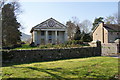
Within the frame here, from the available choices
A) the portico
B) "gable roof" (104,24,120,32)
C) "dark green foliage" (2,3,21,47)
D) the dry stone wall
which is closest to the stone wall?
the dry stone wall

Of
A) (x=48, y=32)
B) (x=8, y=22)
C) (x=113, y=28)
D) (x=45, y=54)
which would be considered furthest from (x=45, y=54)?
(x=48, y=32)

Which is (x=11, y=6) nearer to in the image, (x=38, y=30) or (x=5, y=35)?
(x=5, y=35)

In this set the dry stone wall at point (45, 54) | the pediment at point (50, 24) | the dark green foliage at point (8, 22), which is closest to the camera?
the dry stone wall at point (45, 54)

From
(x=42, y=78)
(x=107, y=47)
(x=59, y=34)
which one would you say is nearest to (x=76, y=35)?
(x=59, y=34)

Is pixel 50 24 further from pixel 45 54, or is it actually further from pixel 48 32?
pixel 45 54

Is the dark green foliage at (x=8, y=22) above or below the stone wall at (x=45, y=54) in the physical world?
above

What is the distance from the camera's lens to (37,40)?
43.5 meters

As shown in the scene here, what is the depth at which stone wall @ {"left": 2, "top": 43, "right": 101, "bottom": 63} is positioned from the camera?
34.4 feet

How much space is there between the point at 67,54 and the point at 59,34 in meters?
34.5

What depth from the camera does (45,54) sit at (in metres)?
11.6

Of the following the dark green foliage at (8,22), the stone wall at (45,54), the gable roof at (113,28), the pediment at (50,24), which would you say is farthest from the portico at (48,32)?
the stone wall at (45,54)

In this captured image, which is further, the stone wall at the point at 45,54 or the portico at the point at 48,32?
the portico at the point at 48,32

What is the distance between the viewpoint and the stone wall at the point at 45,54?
10.5 metres

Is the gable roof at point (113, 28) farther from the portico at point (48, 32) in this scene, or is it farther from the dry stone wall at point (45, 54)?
the dry stone wall at point (45, 54)
